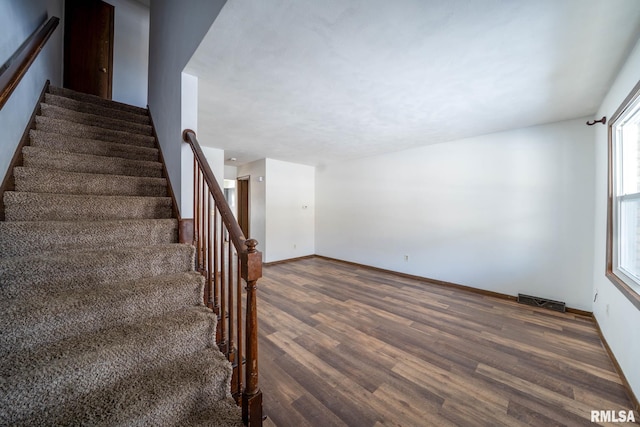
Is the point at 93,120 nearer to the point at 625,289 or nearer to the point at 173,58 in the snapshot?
the point at 173,58

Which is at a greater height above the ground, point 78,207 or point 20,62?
point 20,62

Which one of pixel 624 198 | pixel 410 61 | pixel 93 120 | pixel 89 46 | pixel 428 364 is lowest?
pixel 428 364

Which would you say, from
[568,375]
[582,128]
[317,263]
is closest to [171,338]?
[568,375]

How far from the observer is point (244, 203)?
5863mm

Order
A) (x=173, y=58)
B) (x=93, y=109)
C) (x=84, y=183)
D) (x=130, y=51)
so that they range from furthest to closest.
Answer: (x=130, y=51), (x=93, y=109), (x=173, y=58), (x=84, y=183)

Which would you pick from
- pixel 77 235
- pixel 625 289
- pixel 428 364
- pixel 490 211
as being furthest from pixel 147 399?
pixel 490 211

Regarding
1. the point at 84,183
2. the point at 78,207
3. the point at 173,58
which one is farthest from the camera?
the point at 173,58

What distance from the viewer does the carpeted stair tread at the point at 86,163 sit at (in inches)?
70.5

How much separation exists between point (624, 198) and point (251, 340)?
314 centimetres

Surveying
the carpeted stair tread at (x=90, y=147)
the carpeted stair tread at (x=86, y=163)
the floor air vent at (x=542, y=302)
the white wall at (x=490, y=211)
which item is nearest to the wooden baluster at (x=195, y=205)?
the carpeted stair tread at (x=86, y=163)

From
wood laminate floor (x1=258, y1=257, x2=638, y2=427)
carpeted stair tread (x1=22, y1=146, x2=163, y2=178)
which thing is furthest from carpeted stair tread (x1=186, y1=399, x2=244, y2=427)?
carpeted stair tread (x1=22, y1=146, x2=163, y2=178)

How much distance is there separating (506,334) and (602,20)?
8.58 feet

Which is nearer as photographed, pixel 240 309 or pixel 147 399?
pixel 147 399

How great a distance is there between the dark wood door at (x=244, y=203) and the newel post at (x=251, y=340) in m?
4.81
